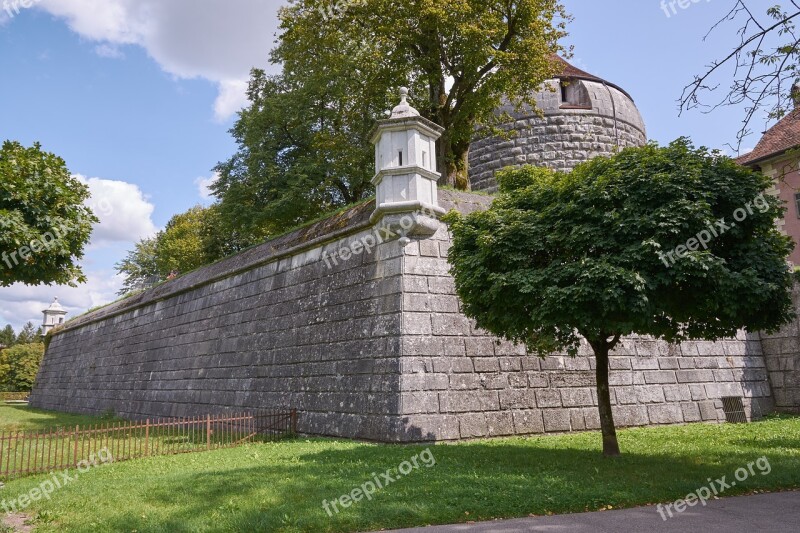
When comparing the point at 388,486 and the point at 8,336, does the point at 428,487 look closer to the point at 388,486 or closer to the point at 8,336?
the point at 388,486

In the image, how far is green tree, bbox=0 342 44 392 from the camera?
171 feet

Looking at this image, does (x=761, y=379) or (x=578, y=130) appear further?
(x=578, y=130)

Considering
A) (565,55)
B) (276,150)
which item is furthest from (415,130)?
(276,150)

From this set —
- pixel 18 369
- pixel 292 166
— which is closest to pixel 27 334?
pixel 18 369

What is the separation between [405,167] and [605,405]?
6.13 metres

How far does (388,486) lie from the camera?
23.9 feet

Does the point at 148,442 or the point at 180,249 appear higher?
the point at 180,249

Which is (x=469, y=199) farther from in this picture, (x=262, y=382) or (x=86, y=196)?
(x=86, y=196)

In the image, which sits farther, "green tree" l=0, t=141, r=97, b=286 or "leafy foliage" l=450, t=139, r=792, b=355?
"green tree" l=0, t=141, r=97, b=286

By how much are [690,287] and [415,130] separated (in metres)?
6.57

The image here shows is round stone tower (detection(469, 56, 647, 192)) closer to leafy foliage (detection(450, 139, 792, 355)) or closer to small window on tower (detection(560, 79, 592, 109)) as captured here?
small window on tower (detection(560, 79, 592, 109))

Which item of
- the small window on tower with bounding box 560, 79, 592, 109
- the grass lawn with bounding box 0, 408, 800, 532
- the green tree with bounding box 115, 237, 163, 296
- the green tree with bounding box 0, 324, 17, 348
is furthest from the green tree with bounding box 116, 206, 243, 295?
the green tree with bounding box 0, 324, 17, 348

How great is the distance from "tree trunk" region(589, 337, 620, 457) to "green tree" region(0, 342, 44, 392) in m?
55.9

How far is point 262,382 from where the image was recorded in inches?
575
